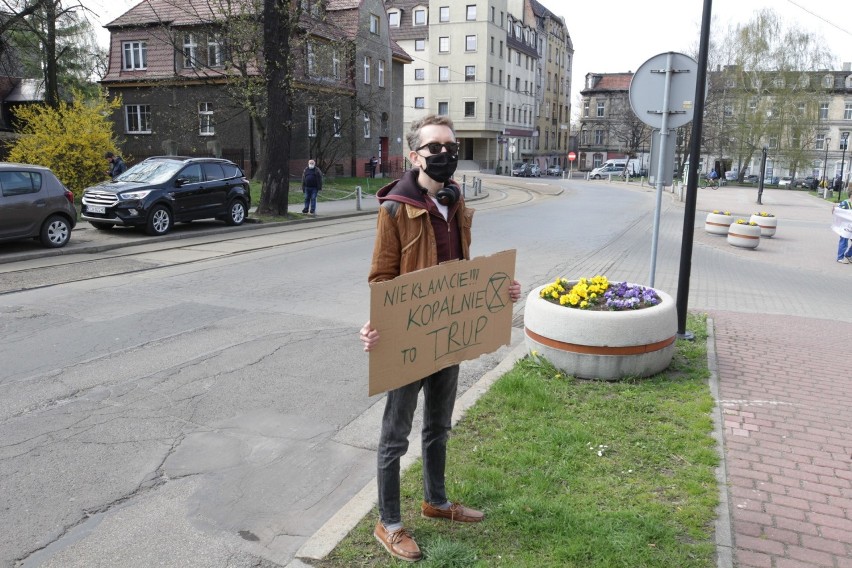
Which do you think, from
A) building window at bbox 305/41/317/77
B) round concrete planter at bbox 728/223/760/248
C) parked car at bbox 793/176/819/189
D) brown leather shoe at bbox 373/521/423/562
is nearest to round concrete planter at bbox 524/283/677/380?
brown leather shoe at bbox 373/521/423/562

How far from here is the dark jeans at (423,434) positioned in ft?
10.6

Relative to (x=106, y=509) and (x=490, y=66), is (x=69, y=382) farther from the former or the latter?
(x=490, y=66)

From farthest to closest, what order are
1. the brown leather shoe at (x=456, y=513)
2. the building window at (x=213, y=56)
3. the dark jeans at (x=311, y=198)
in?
the building window at (x=213, y=56)
the dark jeans at (x=311, y=198)
the brown leather shoe at (x=456, y=513)

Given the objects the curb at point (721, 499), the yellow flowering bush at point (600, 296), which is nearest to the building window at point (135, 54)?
the yellow flowering bush at point (600, 296)

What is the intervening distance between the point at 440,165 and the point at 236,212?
16.2 m

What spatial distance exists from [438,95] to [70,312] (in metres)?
66.2

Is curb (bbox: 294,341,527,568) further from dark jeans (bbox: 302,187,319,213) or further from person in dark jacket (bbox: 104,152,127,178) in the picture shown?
person in dark jacket (bbox: 104,152,127,178)

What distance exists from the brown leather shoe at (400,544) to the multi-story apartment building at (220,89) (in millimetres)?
28348

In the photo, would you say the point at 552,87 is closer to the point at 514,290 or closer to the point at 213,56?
the point at 213,56

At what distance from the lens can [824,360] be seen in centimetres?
687

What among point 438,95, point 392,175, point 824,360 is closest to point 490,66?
point 438,95

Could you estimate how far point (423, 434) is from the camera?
3486 millimetres

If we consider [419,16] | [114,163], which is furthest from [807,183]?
[114,163]

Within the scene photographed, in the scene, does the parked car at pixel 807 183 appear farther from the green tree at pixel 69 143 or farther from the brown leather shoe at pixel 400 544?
the brown leather shoe at pixel 400 544
